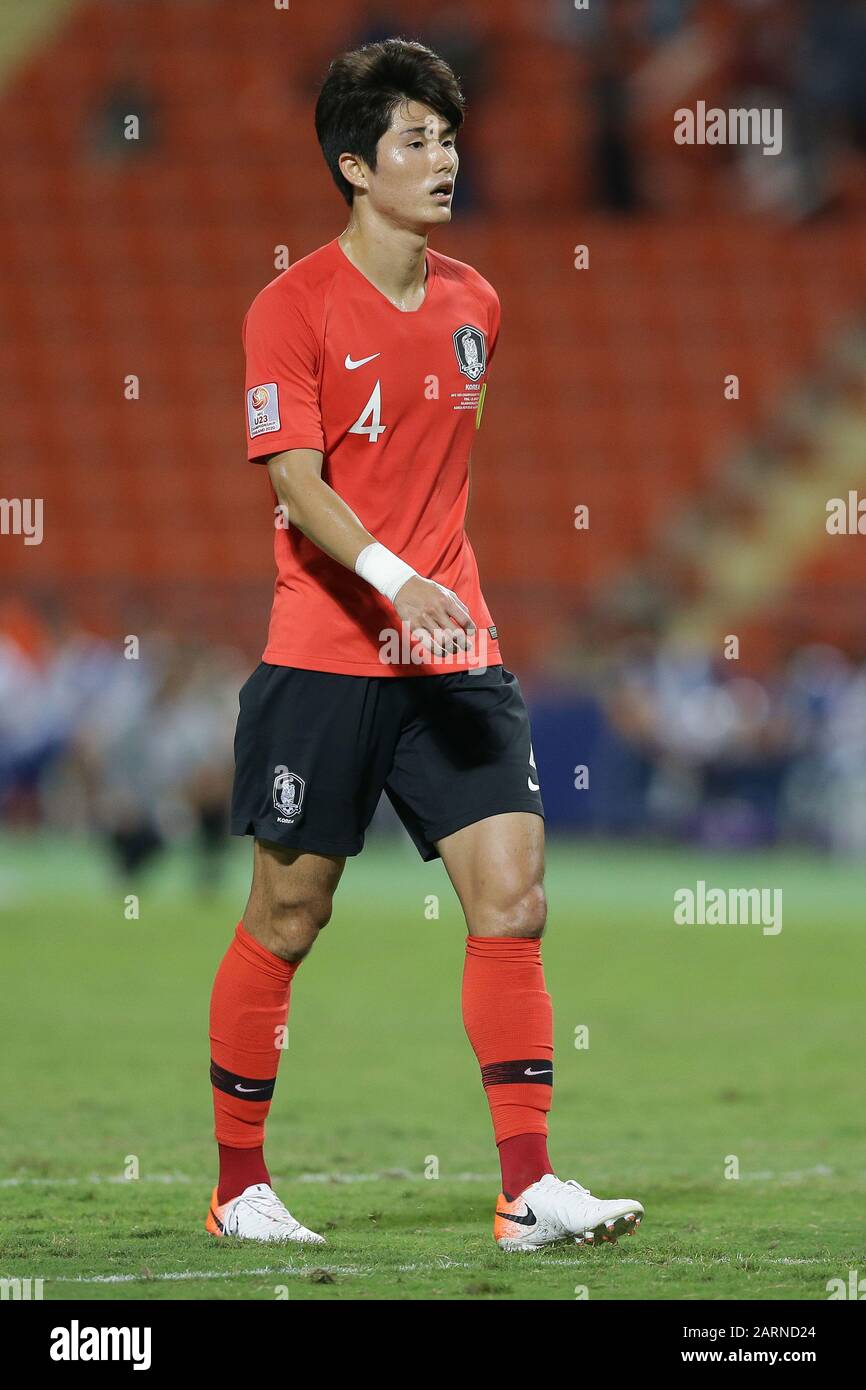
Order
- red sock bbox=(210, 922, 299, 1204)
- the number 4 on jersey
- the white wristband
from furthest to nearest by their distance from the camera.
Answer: red sock bbox=(210, 922, 299, 1204), the number 4 on jersey, the white wristband

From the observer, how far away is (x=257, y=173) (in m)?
24.7

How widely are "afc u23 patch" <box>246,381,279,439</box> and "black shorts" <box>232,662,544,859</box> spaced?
1.82 ft

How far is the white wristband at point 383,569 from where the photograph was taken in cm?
445

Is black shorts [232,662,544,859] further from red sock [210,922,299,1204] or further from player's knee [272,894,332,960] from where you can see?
red sock [210,922,299,1204]

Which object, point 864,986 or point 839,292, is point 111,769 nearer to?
point 864,986

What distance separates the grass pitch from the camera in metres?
4.45

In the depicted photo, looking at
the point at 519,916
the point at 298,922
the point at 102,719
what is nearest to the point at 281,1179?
the point at 298,922

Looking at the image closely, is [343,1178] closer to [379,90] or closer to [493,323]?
[493,323]

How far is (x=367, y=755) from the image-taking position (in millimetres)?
4832

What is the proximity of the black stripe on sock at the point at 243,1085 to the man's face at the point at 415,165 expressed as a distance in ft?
6.68

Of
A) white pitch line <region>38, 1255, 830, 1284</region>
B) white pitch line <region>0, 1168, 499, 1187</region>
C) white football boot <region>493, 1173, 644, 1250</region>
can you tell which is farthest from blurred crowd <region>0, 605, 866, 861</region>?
white pitch line <region>38, 1255, 830, 1284</region>
